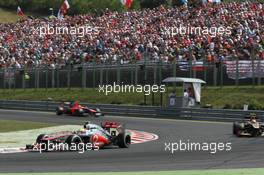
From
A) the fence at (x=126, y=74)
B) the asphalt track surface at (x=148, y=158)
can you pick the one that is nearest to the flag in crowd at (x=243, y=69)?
the fence at (x=126, y=74)

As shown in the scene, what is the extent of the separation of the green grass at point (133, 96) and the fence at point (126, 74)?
36 cm

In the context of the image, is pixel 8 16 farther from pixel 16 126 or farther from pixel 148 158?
pixel 148 158

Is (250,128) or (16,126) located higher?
(250,128)

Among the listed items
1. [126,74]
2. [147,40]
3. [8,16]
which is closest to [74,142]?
[126,74]

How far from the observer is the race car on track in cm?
1753

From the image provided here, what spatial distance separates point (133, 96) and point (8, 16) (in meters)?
45.6

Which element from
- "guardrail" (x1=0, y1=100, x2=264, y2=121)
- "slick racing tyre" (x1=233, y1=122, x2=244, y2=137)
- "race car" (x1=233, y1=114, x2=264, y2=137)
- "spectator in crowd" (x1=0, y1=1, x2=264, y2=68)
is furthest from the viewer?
"spectator in crowd" (x1=0, y1=1, x2=264, y2=68)

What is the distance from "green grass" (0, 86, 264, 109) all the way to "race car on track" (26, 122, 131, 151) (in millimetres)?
12265

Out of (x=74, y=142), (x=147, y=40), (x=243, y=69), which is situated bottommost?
(x=74, y=142)

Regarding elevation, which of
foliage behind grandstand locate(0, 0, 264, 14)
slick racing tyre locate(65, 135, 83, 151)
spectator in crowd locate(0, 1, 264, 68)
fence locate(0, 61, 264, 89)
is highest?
foliage behind grandstand locate(0, 0, 264, 14)

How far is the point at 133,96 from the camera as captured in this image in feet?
120

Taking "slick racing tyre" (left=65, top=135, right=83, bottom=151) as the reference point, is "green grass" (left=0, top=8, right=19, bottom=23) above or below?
above

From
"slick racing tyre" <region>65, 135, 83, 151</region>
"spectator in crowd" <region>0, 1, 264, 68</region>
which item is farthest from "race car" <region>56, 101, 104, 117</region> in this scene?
"slick racing tyre" <region>65, 135, 83, 151</region>

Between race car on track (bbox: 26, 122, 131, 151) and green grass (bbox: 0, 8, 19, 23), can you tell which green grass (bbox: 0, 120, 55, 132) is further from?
green grass (bbox: 0, 8, 19, 23)
